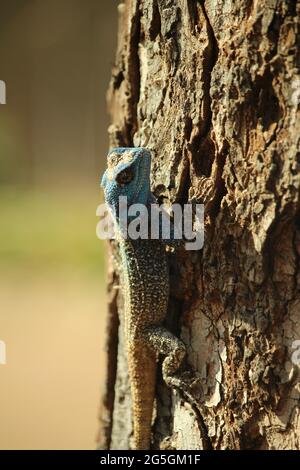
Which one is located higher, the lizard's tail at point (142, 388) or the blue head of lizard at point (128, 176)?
the blue head of lizard at point (128, 176)

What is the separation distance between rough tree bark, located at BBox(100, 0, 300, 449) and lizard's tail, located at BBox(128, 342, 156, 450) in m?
0.14

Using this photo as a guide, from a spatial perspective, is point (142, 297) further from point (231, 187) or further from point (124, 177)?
point (231, 187)

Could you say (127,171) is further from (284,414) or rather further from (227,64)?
(284,414)

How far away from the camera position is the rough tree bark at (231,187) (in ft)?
7.68

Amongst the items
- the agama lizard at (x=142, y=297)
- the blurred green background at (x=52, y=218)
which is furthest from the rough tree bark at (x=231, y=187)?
the blurred green background at (x=52, y=218)

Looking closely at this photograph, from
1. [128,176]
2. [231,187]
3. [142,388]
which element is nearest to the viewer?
[231,187]

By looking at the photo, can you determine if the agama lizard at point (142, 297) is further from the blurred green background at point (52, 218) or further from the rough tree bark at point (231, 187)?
the blurred green background at point (52, 218)

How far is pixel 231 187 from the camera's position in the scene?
8.29 ft

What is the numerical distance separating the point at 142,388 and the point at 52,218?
5.92 metres

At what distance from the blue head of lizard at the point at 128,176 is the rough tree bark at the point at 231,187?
8cm

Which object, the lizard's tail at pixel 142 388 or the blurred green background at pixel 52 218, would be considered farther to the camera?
the blurred green background at pixel 52 218

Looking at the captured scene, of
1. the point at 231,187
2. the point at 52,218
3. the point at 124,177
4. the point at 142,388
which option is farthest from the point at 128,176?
the point at 52,218

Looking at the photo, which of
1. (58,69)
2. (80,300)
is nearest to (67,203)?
(80,300)
